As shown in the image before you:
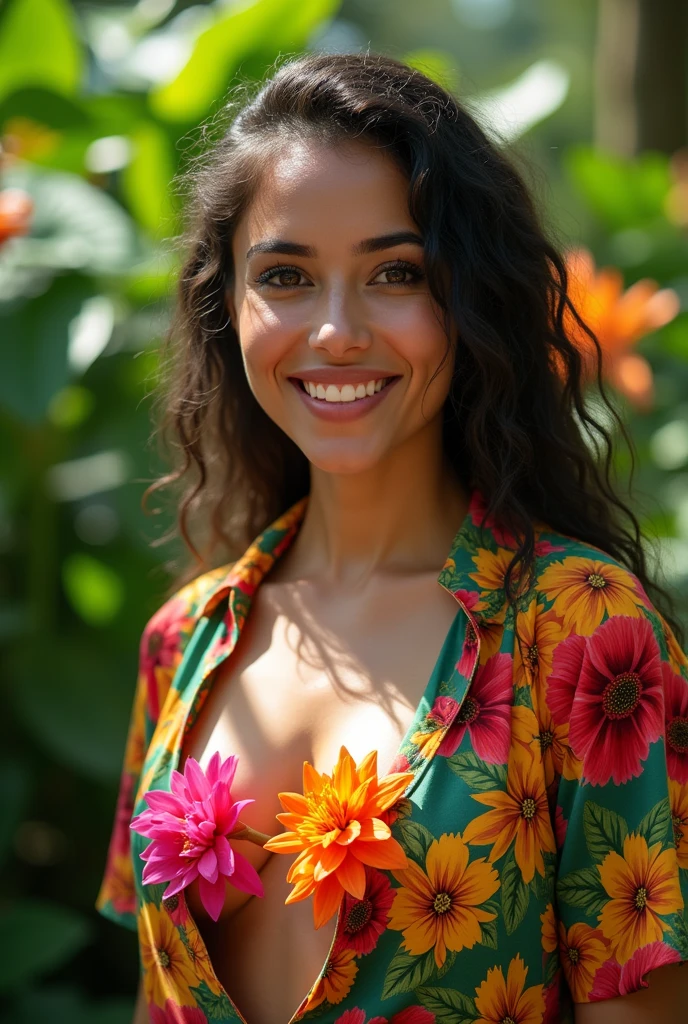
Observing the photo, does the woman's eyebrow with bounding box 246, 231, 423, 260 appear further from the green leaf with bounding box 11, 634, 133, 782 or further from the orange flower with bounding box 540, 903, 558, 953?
the green leaf with bounding box 11, 634, 133, 782

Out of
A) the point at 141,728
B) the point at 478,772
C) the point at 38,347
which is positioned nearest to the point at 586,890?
the point at 478,772

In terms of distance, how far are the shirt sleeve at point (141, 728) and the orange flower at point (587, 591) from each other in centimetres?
61

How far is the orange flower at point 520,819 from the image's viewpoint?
1.24 metres

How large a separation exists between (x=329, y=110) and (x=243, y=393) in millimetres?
464

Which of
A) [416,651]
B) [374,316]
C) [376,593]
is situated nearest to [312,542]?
[376,593]

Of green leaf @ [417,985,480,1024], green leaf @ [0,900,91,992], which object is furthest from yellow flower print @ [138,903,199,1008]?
green leaf @ [0,900,91,992]

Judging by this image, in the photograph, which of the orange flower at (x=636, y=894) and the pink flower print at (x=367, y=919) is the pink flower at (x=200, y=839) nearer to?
the pink flower print at (x=367, y=919)

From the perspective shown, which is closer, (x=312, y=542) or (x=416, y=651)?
(x=416, y=651)

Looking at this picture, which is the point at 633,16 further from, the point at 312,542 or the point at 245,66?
the point at 312,542

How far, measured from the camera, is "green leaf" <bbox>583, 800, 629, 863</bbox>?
4.02ft

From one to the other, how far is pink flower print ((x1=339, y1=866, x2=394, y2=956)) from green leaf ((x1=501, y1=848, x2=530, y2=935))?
120 millimetres

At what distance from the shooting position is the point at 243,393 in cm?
172

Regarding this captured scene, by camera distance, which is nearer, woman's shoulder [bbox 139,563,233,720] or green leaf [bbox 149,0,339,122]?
woman's shoulder [bbox 139,563,233,720]

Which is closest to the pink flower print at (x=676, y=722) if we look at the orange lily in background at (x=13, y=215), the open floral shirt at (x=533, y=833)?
the open floral shirt at (x=533, y=833)
